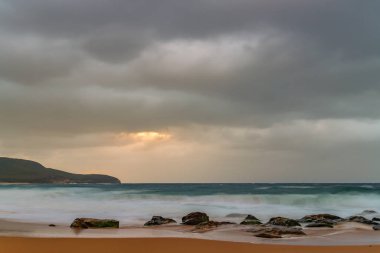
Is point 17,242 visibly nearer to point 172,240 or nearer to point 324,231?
point 172,240

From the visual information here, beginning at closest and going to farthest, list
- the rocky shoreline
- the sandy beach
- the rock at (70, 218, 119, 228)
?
1. the sandy beach
2. the rocky shoreline
3. the rock at (70, 218, 119, 228)

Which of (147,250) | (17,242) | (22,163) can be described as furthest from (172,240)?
(22,163)

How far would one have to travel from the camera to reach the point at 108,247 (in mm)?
12234

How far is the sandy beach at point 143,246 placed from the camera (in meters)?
11.8

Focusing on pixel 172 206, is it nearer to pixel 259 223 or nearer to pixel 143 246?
pixel 259 223

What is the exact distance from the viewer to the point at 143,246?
12.5m

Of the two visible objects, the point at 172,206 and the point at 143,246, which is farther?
the point at 172,206

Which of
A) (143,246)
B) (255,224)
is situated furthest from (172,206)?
(143,246)

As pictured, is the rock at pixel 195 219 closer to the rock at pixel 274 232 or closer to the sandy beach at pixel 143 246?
the rock at pixel 274 232

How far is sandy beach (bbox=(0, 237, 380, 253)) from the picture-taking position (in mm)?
11773

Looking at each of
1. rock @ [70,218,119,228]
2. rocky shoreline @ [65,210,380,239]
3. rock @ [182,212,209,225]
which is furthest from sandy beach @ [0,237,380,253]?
rock @ [182,212,209,225]

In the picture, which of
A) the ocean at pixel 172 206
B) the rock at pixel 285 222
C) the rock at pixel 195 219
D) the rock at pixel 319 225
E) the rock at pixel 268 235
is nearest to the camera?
the rock at pixel 268 235

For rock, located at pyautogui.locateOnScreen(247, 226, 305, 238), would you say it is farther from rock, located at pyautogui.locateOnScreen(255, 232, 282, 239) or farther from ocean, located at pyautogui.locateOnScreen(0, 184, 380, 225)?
ocean, located at pyautogui.locateOnScreen(0, 184, 380, 225)

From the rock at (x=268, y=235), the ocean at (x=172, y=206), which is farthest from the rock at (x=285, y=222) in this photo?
the rock at (x=268, y=235)
